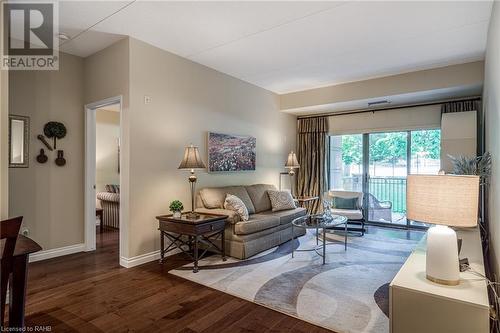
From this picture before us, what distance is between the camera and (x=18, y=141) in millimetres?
3484

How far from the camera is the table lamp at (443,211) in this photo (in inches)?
57.9

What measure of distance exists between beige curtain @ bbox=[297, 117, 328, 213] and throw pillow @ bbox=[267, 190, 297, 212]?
5.27ft

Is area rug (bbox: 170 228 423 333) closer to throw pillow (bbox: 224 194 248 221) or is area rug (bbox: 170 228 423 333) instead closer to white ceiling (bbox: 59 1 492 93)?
throw pillow (bbox: 224 194 248 221)

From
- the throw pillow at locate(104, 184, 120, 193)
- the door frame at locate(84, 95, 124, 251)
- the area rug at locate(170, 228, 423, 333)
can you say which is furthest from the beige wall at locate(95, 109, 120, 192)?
the area rug at locate(170, 228, 423, 333)

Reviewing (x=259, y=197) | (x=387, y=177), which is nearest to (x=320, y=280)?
(x=259, y=197)

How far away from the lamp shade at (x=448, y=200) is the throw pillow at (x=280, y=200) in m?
3.42

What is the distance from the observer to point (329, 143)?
6.70m

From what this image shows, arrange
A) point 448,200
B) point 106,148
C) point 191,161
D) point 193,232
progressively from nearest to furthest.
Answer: point 448,200
point 193,232
point 191,161
point 106,148

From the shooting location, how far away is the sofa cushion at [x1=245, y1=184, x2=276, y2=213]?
491 centimetres

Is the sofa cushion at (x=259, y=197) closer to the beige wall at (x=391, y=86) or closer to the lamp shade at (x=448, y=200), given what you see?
the beige wall at (x=391, y=86)

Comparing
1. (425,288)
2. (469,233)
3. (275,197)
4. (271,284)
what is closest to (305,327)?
(271,284)

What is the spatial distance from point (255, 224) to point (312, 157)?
3299 millimetres

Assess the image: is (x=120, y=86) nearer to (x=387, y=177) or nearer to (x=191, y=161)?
Answer: (x=191, y=161)

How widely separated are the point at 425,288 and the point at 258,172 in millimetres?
4302
